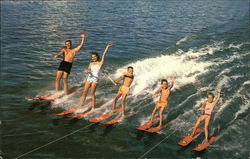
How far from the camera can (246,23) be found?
1211 inches

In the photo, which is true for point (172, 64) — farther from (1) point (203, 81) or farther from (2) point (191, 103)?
(2) point (191, 103)

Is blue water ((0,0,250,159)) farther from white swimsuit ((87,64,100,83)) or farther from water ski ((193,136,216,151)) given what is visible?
white swimsuit ((87,64,100,83))

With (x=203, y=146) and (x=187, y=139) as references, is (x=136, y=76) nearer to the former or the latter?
(x=187, y=139)

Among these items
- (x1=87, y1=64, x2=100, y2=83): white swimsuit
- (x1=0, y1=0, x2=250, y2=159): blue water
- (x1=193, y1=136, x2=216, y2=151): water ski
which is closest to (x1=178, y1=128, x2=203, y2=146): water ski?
(x1=0, y1=0, x2=250, y2=159): blue water

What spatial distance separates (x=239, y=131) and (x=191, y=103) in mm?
2804

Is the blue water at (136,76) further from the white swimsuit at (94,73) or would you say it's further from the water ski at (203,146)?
the white swimsuit at (94,73)

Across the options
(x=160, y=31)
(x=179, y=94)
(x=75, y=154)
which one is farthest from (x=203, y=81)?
(x=160, y=31)

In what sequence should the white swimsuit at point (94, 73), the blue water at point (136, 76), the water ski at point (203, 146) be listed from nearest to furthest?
1. the water ski at point (203, 146)
2. the blue water at point (136, 76)
3. the white swimsuit at point (94, 73)

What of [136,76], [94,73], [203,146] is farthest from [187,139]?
[136,76]

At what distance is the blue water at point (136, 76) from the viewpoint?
391 inches

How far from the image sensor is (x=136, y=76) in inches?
665

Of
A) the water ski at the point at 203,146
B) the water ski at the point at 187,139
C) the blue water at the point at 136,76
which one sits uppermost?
the blue water at the point at 136,76

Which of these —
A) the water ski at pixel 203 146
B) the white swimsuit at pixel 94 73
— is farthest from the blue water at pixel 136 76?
the white swimsuit at pixel 94 73

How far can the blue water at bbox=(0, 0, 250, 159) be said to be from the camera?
9922 mm
